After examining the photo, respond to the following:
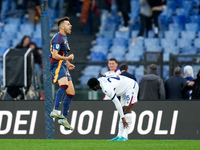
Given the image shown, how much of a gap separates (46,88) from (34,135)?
4.90ft

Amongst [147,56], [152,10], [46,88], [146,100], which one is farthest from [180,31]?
[46,88]

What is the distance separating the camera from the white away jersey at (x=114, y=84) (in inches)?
480

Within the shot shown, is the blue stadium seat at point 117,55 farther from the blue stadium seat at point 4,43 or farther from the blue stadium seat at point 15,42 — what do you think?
the blue stadium seat at point 4,43

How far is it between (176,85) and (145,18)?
6.31 meters

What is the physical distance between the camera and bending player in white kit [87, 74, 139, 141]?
40.0 feet

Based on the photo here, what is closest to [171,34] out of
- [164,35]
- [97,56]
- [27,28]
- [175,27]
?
[164,35]

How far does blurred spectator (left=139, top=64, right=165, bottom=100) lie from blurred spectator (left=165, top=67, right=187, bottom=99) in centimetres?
19

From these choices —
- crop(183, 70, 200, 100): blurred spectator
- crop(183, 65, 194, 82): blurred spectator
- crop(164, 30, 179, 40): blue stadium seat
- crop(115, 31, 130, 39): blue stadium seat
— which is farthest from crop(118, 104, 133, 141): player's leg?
crop(115, 31, 130, 39): blue stadium seat

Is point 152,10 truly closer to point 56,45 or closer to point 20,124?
point 20,124

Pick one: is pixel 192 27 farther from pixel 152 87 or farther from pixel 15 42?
pixel 152 87

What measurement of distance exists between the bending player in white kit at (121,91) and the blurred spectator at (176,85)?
8.73 ft

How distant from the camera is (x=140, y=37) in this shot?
21312 mm

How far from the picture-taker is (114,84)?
40.9 feet
